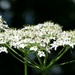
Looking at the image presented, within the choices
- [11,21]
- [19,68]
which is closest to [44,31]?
[19,68]

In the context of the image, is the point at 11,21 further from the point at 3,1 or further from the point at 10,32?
the point at 10,32

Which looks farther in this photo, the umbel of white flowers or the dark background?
the dark background

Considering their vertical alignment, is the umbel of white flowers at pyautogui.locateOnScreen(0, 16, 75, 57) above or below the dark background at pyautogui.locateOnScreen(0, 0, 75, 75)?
below

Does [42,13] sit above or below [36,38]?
above

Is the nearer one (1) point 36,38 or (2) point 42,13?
(1) point 36,38
